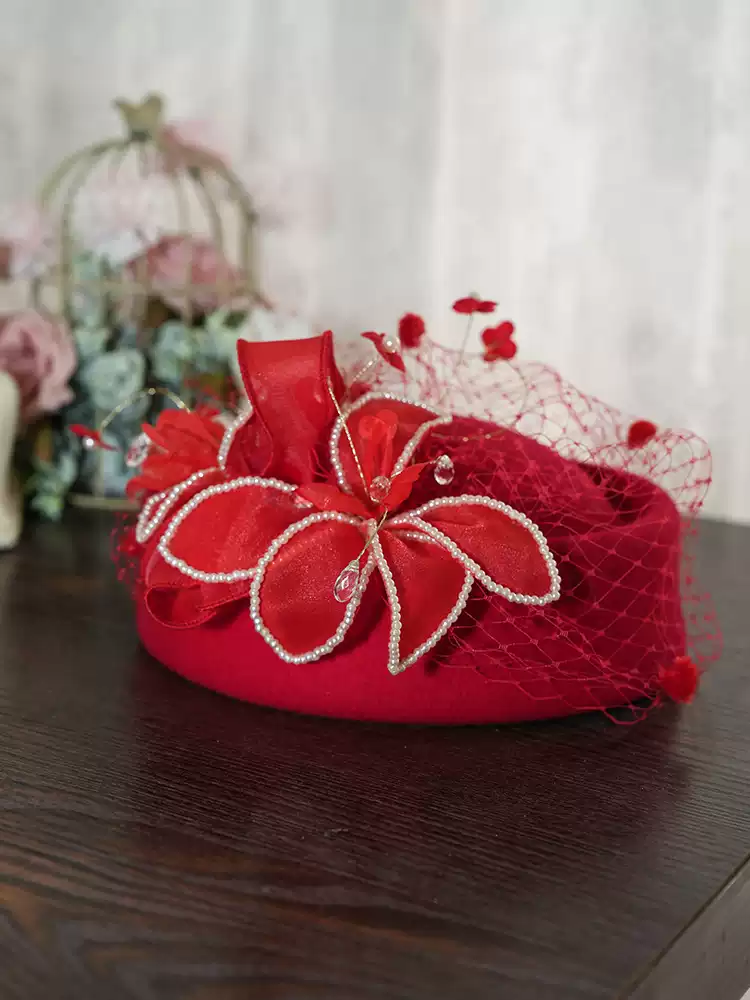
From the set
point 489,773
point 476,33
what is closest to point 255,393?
point 489,773

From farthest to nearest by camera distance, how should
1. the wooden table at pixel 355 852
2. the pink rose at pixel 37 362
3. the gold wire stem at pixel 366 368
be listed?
the pink rose at pixel 37 362, the gold wire stem at pixel 366 368, the wooden table at pixel 355 852

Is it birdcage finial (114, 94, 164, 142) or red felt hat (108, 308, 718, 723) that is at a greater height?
birdcage finial (114, 94, 164, 142)

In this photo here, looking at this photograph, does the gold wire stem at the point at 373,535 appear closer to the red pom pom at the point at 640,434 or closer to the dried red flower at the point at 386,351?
the dried red flower at the point at 386,351

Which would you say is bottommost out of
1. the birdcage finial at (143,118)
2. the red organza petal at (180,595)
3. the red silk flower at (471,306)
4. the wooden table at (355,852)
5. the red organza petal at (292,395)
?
the wooden table at (355,852)

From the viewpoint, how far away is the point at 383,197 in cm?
203

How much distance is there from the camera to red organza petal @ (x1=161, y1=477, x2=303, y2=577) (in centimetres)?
52

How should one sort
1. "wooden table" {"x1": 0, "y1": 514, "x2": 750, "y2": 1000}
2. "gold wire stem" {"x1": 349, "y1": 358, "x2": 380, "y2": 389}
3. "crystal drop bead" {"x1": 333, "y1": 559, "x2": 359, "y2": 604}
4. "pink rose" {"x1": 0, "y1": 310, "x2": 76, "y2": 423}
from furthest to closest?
"pink rose" {"x1": 0, "y1": 310, "x2": 76, "y2": 423}, "gold wire stem" {"x1": 349, "y1": 358, "x2": 380, "y2": 389}, "crystal drop bead" {"x1": 333, "y1": 559, "x2": 359, "y2": 604}, "wooden table" {"x1": 0, "y1": 514, "x2": 750, "y2": 1000}

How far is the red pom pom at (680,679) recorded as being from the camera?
0.54 m

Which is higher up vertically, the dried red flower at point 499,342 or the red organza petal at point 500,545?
the dried red flower at point 499,342

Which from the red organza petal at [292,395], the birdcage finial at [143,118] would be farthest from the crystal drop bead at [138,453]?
the birdcage finial at [143,118]

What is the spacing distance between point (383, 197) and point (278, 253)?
284 mm

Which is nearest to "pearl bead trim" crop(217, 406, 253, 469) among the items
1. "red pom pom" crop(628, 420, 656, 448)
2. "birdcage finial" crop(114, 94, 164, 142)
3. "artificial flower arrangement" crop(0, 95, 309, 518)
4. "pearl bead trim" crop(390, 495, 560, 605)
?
"pearl bead trim" crop(390, 495, 560, 605)

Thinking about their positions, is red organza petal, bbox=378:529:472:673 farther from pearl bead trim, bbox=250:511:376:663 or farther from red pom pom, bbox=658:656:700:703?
red pom pom, bbox=658:656:700:703

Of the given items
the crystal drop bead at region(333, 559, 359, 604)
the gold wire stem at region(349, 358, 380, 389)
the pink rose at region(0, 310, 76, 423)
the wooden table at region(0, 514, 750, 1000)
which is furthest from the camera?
the pink rose at region(0, 310, 76, 423)
